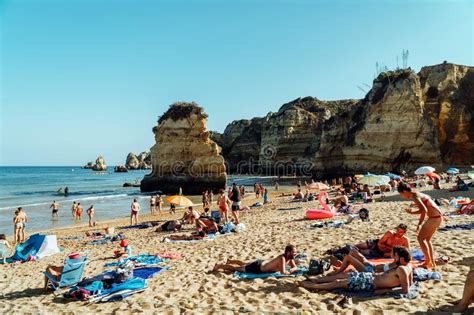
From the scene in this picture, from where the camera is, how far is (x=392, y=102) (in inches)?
1545

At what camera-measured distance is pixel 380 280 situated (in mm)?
4852

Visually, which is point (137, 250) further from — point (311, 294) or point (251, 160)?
point (251, 160)

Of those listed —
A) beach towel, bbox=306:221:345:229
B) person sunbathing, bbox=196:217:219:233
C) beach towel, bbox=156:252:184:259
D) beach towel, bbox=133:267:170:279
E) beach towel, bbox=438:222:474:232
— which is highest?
beach towel, bbox=438:222:474:232

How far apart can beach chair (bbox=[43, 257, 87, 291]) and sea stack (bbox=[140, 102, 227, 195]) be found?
2943cm

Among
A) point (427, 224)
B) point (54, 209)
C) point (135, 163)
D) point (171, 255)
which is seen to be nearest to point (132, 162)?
point (135, 163)

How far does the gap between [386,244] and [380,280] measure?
2029mm

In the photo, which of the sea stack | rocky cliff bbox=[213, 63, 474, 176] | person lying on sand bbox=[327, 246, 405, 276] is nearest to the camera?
person lying on sand bbox=[327, 246, 405, 276]

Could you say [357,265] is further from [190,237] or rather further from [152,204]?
[152,204]

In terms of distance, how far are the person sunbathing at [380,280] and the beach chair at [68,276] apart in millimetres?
4059

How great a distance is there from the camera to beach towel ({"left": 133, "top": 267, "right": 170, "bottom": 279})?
21.6ft

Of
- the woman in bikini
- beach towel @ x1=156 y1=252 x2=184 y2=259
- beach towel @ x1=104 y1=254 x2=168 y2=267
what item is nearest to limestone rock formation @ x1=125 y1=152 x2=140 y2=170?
beach towel @ x1=104 y1=254 x2=168 y2=267

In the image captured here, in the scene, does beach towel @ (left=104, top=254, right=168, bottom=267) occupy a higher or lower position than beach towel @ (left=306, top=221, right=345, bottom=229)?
lower

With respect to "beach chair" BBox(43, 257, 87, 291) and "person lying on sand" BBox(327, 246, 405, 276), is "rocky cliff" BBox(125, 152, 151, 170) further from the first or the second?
"person lying on sand" BBox(327, 246, 405, 276)

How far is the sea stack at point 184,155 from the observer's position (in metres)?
36.1
